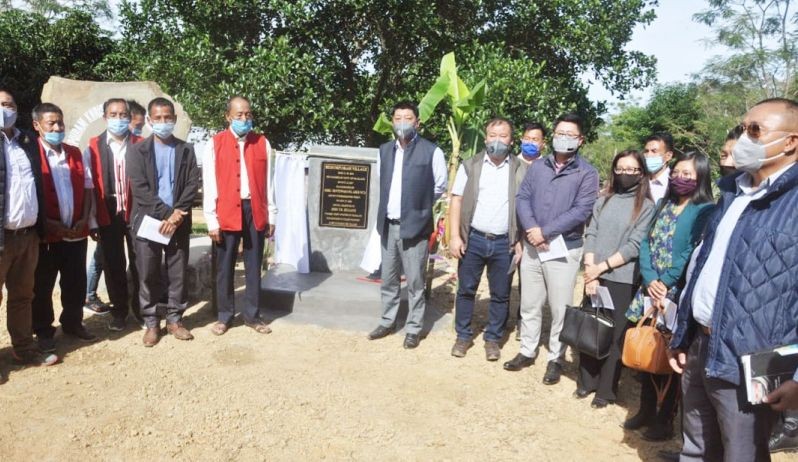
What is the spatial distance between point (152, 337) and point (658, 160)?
4219 mm

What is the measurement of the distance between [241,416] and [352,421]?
69cm

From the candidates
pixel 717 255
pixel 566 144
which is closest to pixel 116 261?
pixel 566 144

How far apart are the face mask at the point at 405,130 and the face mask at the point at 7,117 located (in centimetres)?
272

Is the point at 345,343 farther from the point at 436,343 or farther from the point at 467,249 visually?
the point at 467,249

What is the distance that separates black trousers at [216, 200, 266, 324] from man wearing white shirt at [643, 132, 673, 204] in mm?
3188

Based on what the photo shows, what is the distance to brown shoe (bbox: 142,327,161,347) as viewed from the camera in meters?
4.50

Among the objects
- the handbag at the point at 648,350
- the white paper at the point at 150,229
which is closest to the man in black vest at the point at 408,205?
the white paper at the point at 150,229

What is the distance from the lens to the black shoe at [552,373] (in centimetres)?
411

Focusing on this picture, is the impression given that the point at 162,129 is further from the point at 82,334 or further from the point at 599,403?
the point at 599,403

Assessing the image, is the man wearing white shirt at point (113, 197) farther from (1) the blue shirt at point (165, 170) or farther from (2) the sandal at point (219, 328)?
(2) the sandal at point (219, 328)

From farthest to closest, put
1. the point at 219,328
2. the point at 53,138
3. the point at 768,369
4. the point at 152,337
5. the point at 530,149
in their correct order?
the point at 530,149 < the point at 219,328 < the point at 152,337 < the point at 53,138 < the point at 768,369

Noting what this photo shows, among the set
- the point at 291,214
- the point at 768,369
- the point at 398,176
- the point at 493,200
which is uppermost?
the point at 398,176

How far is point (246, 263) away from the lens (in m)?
4.88

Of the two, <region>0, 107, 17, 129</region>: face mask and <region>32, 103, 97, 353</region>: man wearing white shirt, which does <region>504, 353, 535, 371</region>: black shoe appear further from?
<region>0, 107, 17, 129</region>: face mask
